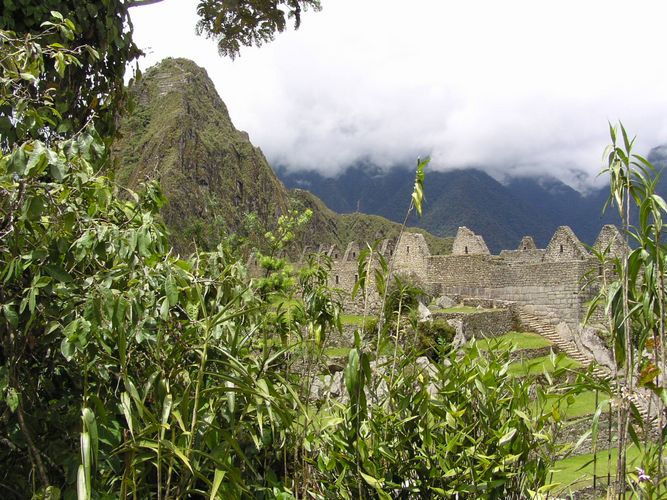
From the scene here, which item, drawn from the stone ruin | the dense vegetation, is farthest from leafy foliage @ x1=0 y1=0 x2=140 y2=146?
the stone ruin

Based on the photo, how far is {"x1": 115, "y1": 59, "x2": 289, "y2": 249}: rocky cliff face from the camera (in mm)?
97625

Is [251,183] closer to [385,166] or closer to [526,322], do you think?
[385,166]

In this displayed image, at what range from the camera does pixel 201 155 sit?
356 ft

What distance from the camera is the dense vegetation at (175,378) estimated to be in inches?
91.0

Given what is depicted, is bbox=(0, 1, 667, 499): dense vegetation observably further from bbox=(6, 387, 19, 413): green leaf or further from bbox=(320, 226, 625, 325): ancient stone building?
bbox=(320, 226, 625, 325): ancient stone building

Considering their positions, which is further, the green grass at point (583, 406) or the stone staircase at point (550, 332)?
the stone staircase at point (550, 332)

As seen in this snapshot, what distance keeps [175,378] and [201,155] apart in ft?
360

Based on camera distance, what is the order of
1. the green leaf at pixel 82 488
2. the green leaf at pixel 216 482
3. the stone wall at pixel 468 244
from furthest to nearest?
1. the stone wall at pixel 468 244
2. the green leaf at pixel 216 482
3. the green leaf at pixel 82 488

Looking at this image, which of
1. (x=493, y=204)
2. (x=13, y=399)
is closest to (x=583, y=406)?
(x=13, y=399)

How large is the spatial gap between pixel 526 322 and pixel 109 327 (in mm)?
19423

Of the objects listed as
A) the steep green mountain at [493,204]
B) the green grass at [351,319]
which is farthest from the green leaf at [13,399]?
the steep green mountain at [493,204]

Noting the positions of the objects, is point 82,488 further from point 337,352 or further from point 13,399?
point 337,352

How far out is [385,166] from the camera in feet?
337

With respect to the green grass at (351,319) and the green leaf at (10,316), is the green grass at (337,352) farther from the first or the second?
the green leaf at (10,316)
